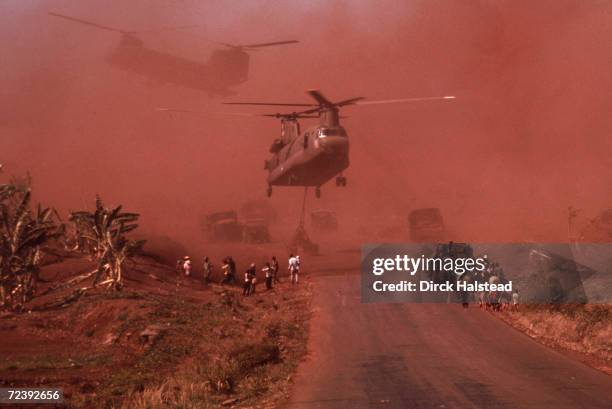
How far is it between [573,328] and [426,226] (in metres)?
32.7

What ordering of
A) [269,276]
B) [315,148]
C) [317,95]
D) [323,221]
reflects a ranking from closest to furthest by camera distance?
[317,95] < [269,276] < [315,148] < [323,221]

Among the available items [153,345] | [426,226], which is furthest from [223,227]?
[153,345]

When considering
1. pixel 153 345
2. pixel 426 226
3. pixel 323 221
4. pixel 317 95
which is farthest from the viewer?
pixel 323 221

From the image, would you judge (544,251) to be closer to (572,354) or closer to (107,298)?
(572,354)

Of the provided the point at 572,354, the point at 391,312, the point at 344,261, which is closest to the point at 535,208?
the point at 344,261

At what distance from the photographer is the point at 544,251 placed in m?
26.7

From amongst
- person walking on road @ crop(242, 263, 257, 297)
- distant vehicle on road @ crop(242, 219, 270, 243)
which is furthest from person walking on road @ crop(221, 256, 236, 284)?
distant vehicle on road @ crop(242, 219, 270, 243)

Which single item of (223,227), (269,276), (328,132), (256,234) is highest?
(328,132)

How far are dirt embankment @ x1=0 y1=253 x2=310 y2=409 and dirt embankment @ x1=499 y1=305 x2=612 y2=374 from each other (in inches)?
256

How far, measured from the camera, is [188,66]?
87375mm

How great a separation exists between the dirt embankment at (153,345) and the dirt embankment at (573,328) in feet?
21.3

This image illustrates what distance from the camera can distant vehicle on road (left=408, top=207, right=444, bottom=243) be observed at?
1988 inches

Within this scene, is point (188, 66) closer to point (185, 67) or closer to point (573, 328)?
point (185, 67)

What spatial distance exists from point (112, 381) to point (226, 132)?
76188 mm
